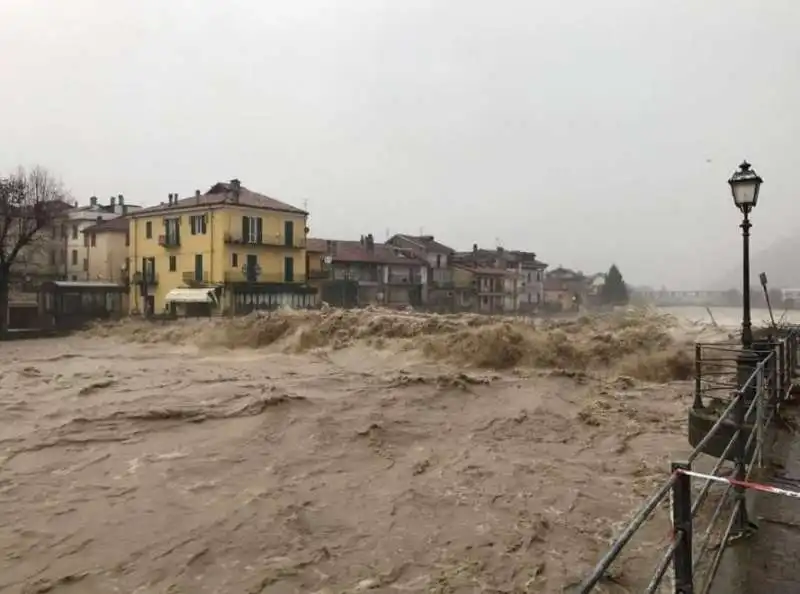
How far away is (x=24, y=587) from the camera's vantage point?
709 centimetres

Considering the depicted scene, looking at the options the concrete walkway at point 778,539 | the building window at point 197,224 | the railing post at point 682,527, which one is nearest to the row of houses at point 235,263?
the building window at point 197,224

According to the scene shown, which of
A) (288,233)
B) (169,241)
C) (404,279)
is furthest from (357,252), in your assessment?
(169,241)

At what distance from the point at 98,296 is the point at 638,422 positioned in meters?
42.8

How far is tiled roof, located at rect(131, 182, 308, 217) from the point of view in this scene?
164ft

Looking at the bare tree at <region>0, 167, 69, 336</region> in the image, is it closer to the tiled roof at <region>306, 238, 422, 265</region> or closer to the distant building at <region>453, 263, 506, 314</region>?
the tiled roof at <region>306, 238, 422, 265</region>

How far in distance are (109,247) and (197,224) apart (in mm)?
11433

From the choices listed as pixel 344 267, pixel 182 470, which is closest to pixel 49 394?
pixel 182 470

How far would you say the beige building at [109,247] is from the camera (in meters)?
56.1

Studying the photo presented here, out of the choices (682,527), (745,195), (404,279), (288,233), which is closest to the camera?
(682,527)

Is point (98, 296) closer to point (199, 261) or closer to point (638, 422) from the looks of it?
point (199, 261)

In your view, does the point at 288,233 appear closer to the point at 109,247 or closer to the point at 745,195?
the point at 109,247

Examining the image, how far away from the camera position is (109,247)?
56.2 m

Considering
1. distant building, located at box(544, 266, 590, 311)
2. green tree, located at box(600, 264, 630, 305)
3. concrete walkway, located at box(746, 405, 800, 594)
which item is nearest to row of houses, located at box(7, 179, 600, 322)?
distant building, located at box(544, 266, 590, 311)

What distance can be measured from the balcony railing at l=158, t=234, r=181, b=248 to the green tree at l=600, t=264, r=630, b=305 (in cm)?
6148
